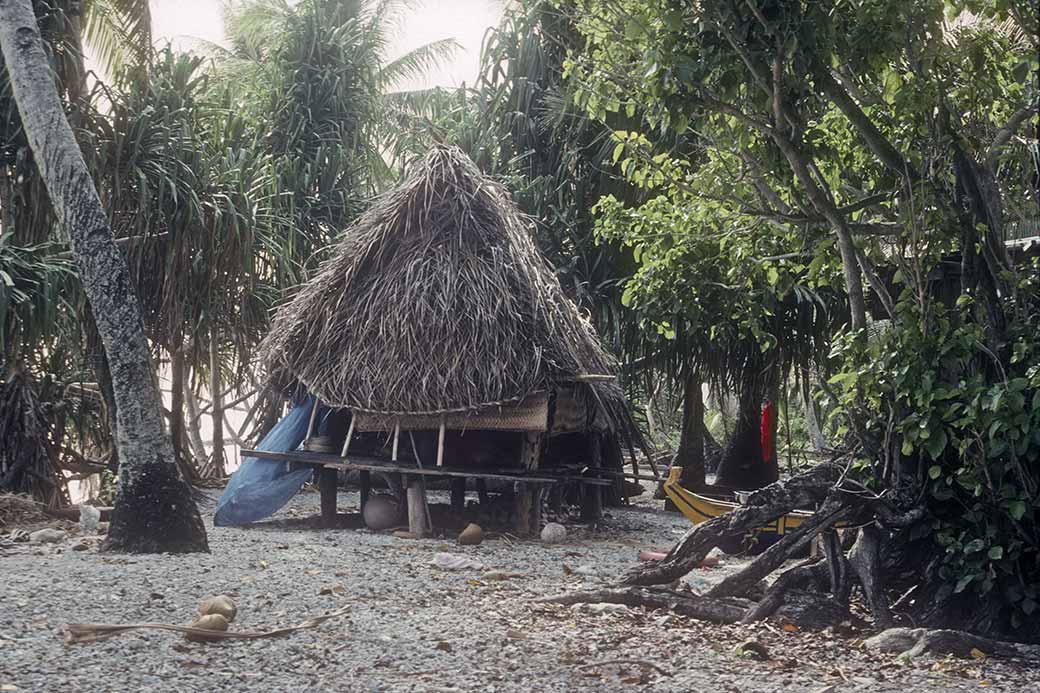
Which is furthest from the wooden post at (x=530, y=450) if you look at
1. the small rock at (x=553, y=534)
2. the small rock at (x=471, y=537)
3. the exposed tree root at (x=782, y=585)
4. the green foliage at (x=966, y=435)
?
the green foliage at (x=966, y=435)

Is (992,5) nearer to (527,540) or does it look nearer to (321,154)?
(527,540)

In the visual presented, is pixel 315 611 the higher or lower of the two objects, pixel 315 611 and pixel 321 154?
the lower

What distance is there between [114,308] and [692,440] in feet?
28.1

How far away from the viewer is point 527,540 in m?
10.2

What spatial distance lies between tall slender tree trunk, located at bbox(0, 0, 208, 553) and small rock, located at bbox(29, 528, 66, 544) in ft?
3.23

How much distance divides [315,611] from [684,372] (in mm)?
8180

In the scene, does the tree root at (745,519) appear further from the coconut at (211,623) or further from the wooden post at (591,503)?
the wooden post at (591,503)

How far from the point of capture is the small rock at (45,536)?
8.59 m

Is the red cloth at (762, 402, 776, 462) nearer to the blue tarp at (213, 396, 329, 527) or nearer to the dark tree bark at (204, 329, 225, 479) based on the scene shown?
the blue tarp at (213, 396, 329, 527)

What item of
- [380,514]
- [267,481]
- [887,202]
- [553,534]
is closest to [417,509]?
[380,514]

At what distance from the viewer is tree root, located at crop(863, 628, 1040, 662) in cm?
564

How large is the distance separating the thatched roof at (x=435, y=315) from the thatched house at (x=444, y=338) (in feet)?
0.04

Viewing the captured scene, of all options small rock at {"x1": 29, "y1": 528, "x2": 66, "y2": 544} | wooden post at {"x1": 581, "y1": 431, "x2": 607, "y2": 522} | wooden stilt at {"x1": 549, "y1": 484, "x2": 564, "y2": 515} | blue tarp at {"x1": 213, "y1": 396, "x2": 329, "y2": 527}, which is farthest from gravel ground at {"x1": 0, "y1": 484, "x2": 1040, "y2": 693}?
wooden stilt at {"x1": 549, "y1": 484, "x2": 564, "y2": 515}

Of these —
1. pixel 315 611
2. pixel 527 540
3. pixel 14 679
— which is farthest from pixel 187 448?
pixel 14 679
